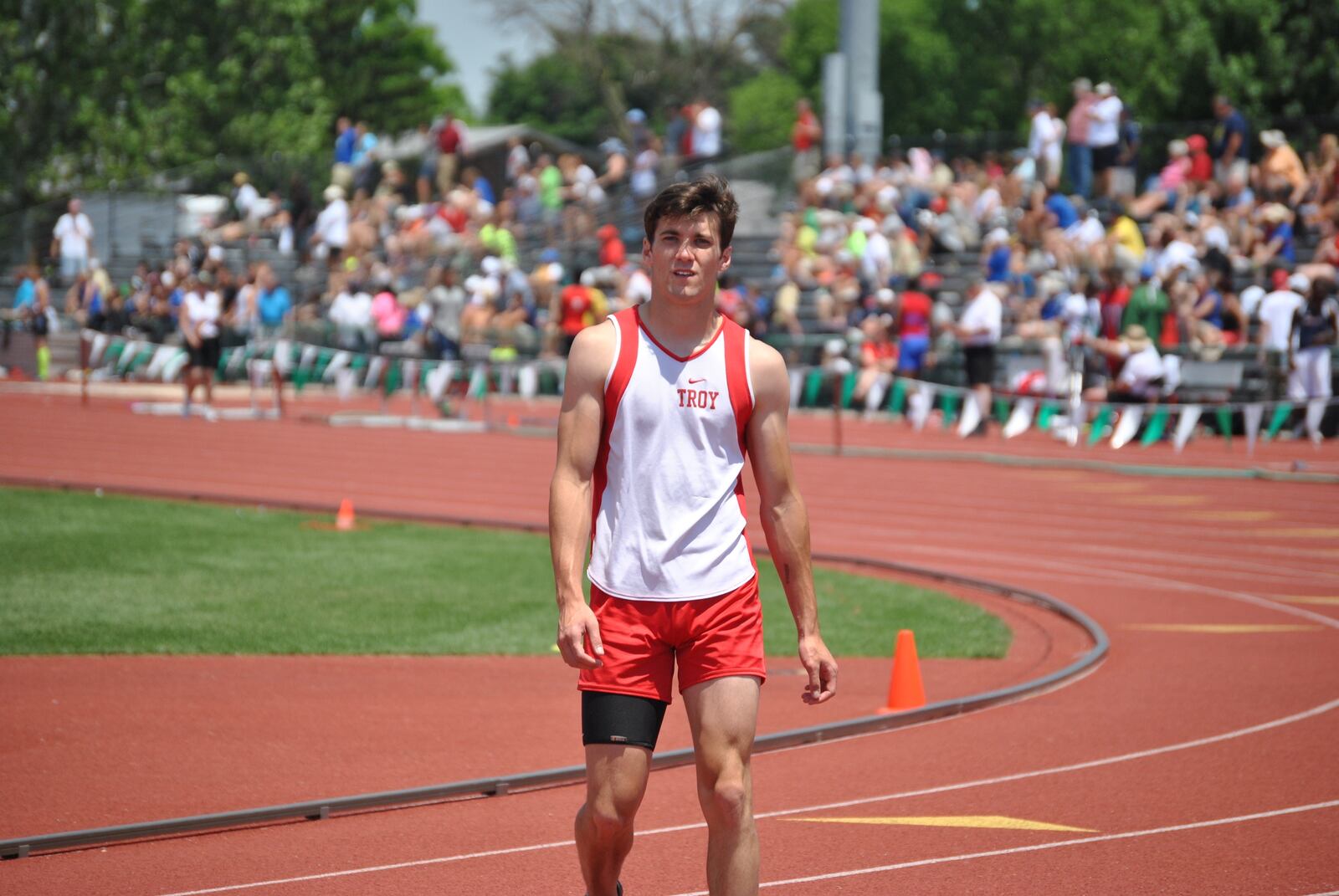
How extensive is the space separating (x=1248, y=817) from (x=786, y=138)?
78.2 metres

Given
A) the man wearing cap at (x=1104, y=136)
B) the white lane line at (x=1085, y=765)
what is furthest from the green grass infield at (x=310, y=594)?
the man wearing cap at (x=1104, y=136)

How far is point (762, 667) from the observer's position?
4.66 metres

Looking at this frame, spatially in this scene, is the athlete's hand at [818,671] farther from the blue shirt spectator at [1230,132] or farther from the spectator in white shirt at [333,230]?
the spectator in white shirt at [333,230]

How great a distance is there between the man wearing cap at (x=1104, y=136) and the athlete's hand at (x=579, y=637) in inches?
906

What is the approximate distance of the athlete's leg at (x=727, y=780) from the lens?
4469 mm

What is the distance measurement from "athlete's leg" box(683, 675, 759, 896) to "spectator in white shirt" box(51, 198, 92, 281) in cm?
3252

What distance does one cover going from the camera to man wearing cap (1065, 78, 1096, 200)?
2622cm

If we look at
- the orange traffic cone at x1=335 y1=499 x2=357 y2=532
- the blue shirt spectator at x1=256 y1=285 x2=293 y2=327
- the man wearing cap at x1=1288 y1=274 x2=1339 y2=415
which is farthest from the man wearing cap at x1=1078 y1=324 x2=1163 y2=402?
the blue shirt spectator at x1=256 y1=285 x2=293 y2=327

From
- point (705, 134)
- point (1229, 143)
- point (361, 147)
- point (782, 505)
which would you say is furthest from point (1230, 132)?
point (782, 505)

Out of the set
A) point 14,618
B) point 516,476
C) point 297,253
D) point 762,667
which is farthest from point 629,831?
point 297,253

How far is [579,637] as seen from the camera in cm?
444

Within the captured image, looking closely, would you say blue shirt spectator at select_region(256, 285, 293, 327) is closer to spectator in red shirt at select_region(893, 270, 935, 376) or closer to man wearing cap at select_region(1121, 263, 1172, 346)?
spectator in red shirt at select_region(893, 270, 935, 376)

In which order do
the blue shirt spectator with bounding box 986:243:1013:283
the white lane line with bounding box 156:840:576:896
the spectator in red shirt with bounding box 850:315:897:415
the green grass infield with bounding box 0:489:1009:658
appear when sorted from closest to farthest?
the white lane line with bounding box 156:840:576:896 → the green grass infield with bounding box 0:489:1009:658 → the spectator in red shirt with bounding box 850:315:897:415 → the blue shirt spectator with bounding box 986:243:1013:283

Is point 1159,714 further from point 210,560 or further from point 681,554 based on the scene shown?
point 210,560
